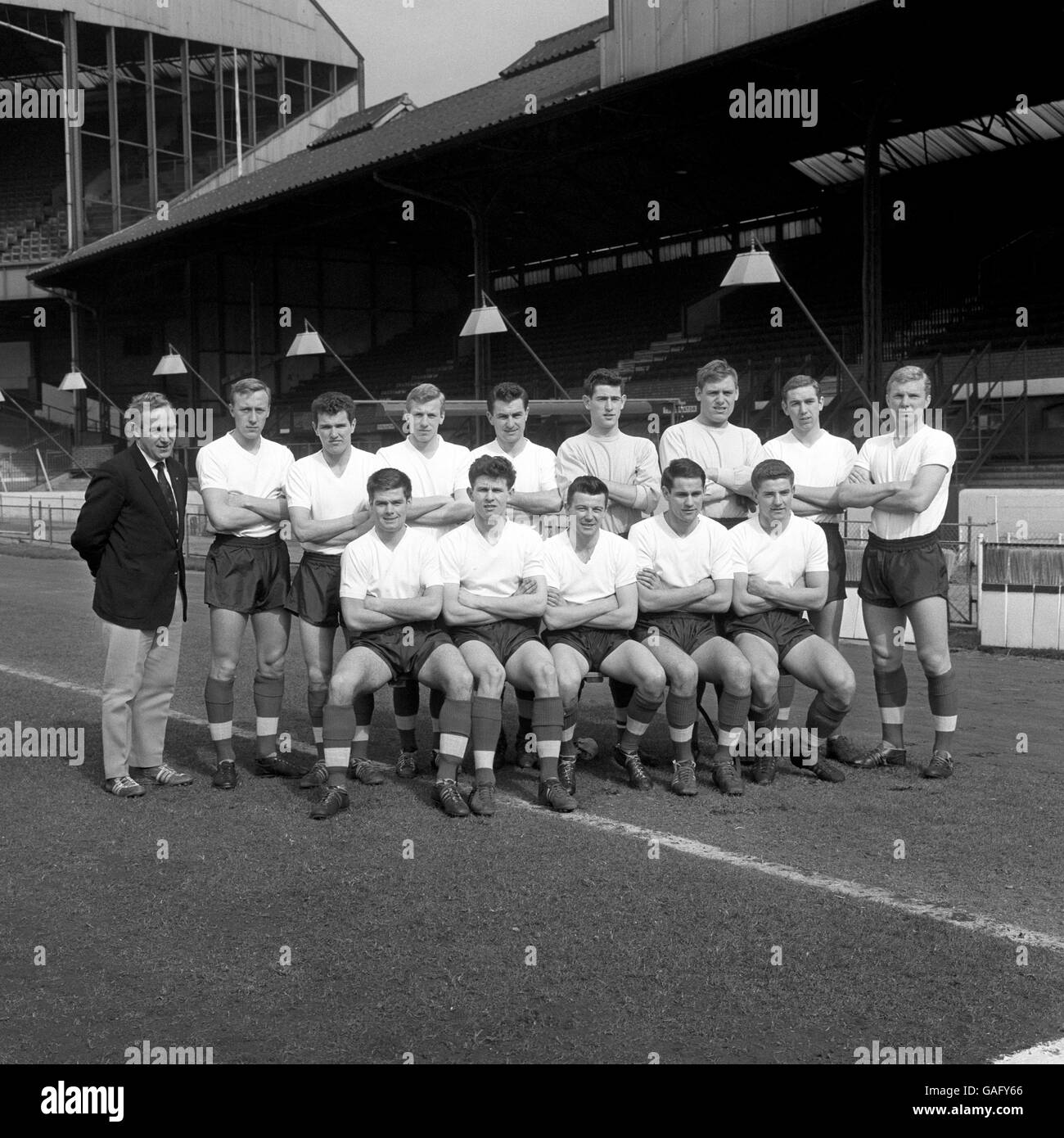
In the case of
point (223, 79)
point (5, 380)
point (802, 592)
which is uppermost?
point (223, 79)

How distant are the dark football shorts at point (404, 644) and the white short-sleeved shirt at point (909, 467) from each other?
2.33 m

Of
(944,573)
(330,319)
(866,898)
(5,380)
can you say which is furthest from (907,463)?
(5,380)

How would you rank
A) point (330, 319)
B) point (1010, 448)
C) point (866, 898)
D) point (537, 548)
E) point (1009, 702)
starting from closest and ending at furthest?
point (866, 898) → point (537, 548) → point (1009, 702) → point (1010, 448) → point (330, 319)

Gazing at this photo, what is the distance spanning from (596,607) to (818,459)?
152 centimetres

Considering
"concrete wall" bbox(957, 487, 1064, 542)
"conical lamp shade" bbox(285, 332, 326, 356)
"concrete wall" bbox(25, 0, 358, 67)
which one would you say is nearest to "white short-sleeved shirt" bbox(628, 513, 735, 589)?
"concrete wall" bbox(957, 487, 1064, 542)

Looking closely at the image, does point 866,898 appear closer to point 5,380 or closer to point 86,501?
point 86,501

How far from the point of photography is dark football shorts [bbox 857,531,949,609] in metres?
6.63

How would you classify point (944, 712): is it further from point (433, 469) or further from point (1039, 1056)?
point (1039, 1056)

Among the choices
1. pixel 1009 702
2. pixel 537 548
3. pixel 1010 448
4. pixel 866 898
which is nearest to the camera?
pixel 866 898

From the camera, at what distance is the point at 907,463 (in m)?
6.69

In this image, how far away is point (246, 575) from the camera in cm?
651

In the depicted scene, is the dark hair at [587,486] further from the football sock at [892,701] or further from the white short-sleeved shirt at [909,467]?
the football sock at [892,701]

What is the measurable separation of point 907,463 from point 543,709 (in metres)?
2.27

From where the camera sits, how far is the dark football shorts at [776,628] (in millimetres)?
6676
